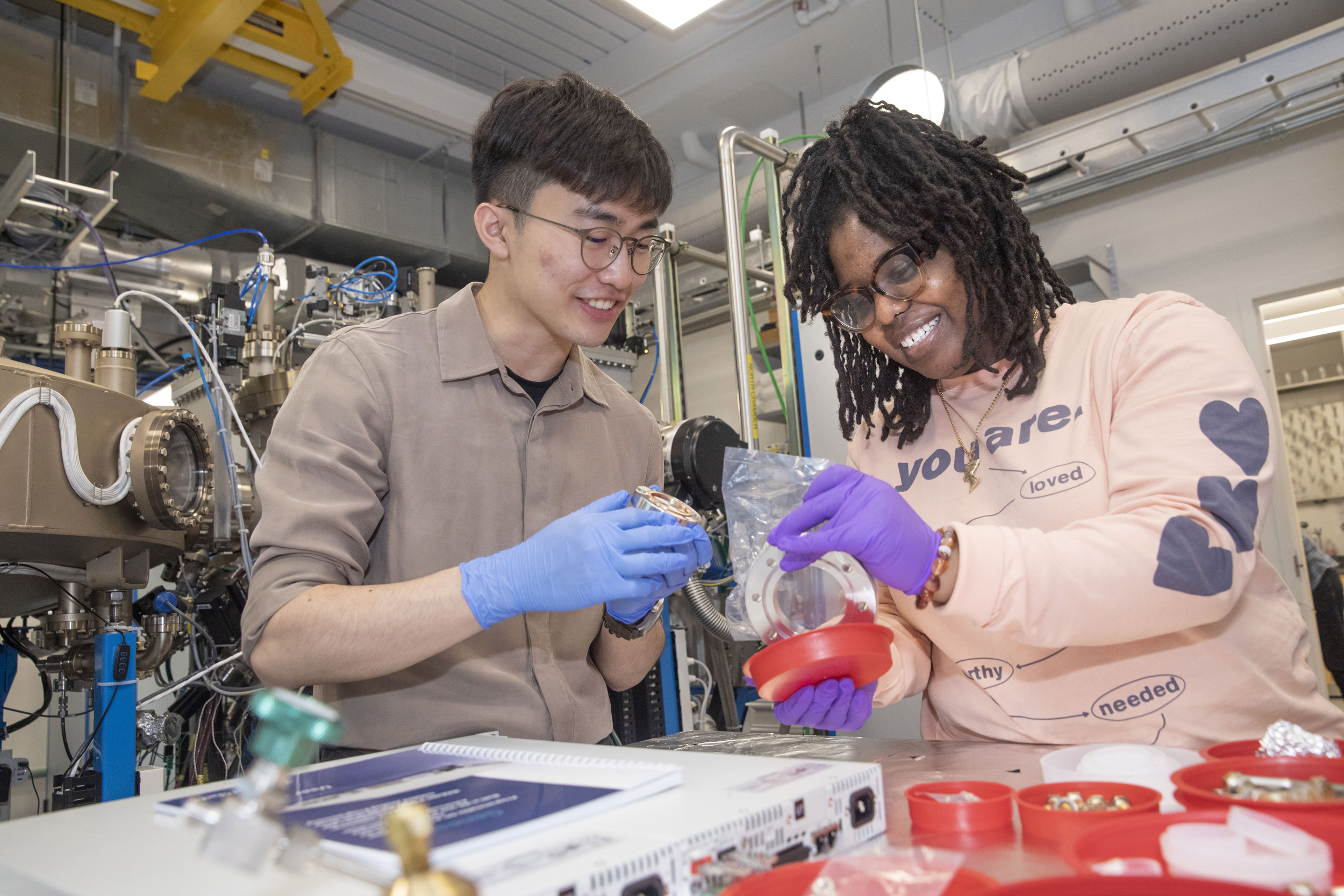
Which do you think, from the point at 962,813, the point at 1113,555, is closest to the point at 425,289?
the point at 1113,555

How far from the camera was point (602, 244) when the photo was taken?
1.35m

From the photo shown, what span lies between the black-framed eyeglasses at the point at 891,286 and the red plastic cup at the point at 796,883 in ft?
2.93

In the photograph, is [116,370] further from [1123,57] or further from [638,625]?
[1123,57]

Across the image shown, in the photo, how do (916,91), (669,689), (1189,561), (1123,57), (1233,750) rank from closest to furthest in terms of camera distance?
(1233,750) → (1189,561) → (669,689) → (916,91) → (1123,57)

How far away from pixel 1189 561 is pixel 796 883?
2.12 ft

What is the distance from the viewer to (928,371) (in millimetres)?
1348

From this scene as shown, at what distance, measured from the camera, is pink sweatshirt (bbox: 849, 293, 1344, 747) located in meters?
0.94

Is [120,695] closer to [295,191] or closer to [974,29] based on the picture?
[295,191]

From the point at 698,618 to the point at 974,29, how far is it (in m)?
3.54

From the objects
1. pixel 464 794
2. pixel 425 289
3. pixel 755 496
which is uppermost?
pixel 425 289

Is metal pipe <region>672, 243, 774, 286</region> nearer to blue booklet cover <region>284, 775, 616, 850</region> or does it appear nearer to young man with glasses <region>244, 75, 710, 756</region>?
young man with glasses <region>244, 75, 710, 756</region>

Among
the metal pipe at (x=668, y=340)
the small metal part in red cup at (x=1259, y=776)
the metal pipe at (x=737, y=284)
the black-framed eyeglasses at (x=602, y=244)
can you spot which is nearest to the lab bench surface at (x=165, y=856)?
the small metal part in red cup at (x=1259, y=776)

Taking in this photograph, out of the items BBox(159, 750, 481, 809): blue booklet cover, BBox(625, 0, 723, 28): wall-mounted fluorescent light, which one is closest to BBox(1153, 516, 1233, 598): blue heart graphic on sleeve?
BBox(159, 750, 481, 809): blue booklet cover

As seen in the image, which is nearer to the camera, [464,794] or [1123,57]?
[464,794]
